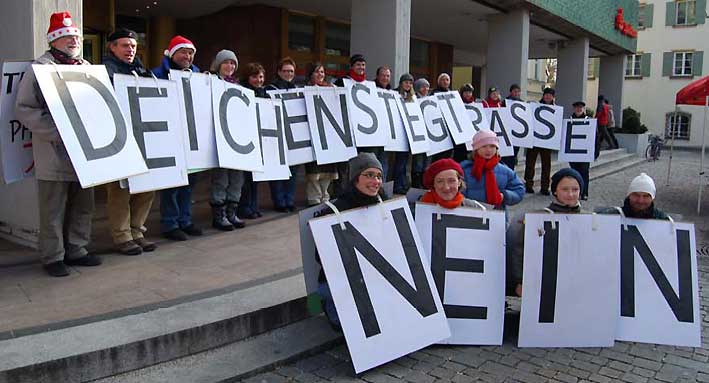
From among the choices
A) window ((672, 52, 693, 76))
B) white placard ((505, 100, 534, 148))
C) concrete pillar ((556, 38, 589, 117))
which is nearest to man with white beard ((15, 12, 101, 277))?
white placard ((505, 100, 534, 148))

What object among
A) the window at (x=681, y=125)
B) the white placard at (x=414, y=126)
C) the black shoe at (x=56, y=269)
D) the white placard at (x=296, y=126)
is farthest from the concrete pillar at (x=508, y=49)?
the window at (x=681, y=125)

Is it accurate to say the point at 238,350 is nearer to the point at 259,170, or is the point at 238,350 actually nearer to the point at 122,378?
the point at 122,378

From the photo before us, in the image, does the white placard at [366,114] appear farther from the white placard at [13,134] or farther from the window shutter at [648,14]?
the window shutter at [648,14]

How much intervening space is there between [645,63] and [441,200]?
40578 millimetres

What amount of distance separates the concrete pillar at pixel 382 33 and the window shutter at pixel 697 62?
111ft

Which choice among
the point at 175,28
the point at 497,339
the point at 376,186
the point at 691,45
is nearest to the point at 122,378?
the point at 376,186

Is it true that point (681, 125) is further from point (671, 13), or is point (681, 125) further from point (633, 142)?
point (633, 142)

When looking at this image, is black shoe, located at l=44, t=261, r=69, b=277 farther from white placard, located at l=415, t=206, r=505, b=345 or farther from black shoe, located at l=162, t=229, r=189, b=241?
white placard, located at l=415, t=206, r=505, b=345

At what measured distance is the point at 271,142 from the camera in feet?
21.3

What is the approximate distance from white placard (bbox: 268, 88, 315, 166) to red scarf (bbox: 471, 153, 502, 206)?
255 centimetres

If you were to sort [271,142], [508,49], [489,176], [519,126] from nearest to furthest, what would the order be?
[489,176], [271,142], [519,126], [508,49]

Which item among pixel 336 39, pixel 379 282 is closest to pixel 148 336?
pixel 379 282

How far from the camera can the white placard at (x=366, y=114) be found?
7.41 m

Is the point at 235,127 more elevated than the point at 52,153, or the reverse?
the point at 235,127
